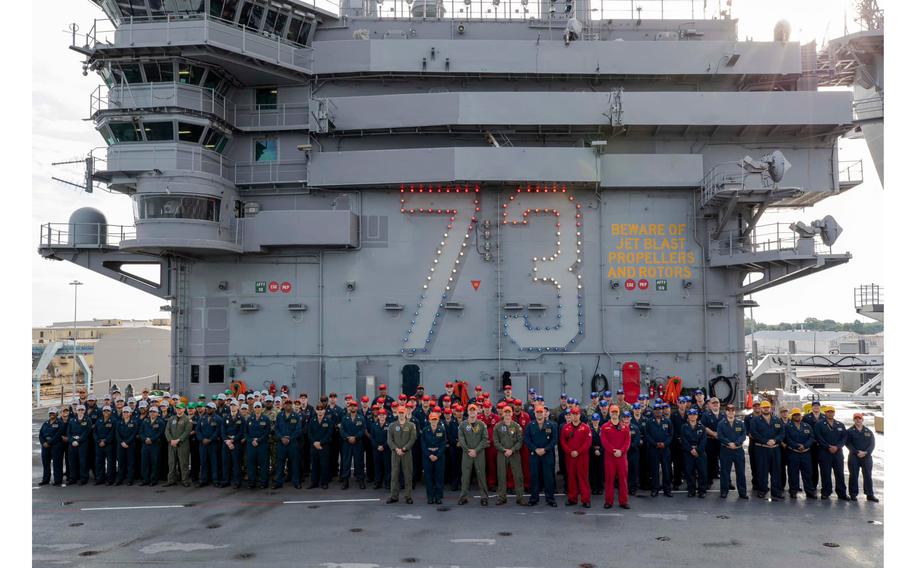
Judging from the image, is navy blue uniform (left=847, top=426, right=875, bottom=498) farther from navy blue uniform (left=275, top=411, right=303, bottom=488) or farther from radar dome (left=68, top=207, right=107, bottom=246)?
radar dome (left=68, top=207, right=107, bottom=246)

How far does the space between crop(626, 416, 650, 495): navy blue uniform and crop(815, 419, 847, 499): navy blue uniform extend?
130 inches

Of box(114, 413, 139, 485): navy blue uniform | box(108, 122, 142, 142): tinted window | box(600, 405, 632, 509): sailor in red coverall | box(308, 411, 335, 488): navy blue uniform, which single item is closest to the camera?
box(600, 405, 632, 509): sailor in red coverall

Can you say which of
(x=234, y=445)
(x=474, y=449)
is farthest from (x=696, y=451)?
(x=234, y=445)

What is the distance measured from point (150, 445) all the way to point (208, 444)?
1256 millimetres

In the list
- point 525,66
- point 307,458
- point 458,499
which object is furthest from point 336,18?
point 458,499

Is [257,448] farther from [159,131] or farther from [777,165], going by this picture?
[777,165]

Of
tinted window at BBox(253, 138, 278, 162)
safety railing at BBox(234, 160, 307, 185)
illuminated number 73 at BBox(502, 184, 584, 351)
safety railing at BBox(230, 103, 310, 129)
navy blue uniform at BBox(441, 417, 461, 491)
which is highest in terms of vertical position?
safety railing at BBox(230, 103, 310, 129)

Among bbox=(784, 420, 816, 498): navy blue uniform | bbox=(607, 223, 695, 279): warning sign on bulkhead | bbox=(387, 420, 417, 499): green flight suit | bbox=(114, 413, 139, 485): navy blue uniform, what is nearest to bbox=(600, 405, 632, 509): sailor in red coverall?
bbox=(784, 420, 816, 498): navy blue uniform

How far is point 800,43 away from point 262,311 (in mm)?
17991

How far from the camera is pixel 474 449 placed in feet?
39.2

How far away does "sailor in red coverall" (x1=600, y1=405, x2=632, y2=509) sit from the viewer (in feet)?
38.1

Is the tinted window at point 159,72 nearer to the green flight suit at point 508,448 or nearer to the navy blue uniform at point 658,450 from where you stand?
the green flight suit at point 508,448

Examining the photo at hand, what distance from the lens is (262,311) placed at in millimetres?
19234

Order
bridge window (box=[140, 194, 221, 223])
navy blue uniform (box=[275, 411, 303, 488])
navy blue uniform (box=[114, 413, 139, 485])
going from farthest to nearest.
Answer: bridge window (box=[140, 194, 221, 223])
navy blue uniform (box=[114, 413, 139, 485])
navy blue uniform (box=[275, 411, 303, 488])
